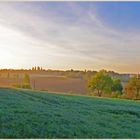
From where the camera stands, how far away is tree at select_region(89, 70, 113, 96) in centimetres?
648

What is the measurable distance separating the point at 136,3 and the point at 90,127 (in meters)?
2.37

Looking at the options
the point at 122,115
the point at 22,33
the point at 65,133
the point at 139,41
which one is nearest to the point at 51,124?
the point at 65,133

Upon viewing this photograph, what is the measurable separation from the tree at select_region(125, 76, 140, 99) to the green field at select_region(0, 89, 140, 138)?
382mm

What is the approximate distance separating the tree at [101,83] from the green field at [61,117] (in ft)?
1.03

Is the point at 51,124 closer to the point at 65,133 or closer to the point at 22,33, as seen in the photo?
the point at 65,133

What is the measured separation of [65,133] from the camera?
4699mm

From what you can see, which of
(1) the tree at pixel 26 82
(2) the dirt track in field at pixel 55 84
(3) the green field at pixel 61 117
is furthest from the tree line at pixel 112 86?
(1) the tree at pixel 26 82

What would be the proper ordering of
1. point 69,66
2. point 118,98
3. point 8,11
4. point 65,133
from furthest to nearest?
point 118,98 < point 69,66 < point 8,11 < point 65,133

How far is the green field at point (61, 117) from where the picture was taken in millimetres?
4715

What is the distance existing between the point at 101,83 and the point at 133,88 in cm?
64

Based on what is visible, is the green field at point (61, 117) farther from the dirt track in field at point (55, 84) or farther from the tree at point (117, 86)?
the tree at point (117, 86)

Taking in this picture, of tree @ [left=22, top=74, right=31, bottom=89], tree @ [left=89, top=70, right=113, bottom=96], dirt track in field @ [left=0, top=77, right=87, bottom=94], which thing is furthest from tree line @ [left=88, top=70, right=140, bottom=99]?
tree @ [left=22, top=74, right=31, bottom=89]

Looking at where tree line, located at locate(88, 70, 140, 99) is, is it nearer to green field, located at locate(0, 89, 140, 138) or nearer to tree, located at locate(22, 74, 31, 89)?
green field, located at locate(0, 89, 140, 138)

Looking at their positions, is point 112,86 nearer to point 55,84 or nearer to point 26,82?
point 55,84
